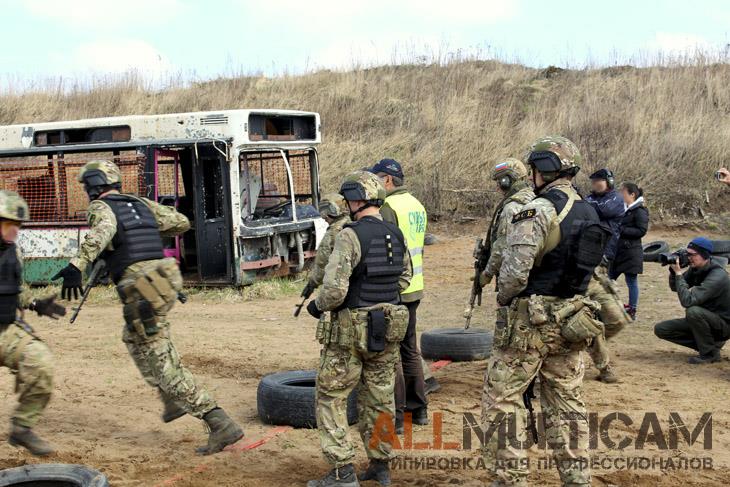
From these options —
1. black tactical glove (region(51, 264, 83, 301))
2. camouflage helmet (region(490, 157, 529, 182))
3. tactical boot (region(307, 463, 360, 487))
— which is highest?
camouflage helmet (region(490, 157, 529, 182))

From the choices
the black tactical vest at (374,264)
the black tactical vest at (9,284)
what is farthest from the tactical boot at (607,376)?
the black tactical vest at (9,284)

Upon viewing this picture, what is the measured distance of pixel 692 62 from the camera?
24.6 metres

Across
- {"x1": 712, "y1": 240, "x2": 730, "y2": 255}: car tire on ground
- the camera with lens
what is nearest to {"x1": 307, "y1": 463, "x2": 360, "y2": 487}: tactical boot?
the camera with lens

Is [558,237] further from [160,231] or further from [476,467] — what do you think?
[160,231]

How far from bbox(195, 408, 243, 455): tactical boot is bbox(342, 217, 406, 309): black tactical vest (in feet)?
4.56

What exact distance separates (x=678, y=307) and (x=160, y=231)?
7513mm

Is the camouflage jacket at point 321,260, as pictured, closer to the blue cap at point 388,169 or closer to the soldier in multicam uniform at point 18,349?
the blue cap at point 388,169

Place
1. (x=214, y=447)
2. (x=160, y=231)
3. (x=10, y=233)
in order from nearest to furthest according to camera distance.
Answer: (x=10, y=233), (x=214, y=447), (x=160, y=231)

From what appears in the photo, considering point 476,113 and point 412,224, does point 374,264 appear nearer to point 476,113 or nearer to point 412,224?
point 412,224

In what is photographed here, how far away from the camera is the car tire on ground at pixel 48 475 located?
15.8 ft

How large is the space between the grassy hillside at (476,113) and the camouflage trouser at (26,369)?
50.0 ft

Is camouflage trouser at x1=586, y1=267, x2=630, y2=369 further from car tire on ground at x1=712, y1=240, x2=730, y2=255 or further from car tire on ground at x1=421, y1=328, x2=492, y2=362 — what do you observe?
car tire on ground at x1=712, y1=240, x2=730, y2=255

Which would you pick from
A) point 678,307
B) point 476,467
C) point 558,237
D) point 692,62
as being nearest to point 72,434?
point 476,467

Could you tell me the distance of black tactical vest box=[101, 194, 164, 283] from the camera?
5.68 metres
